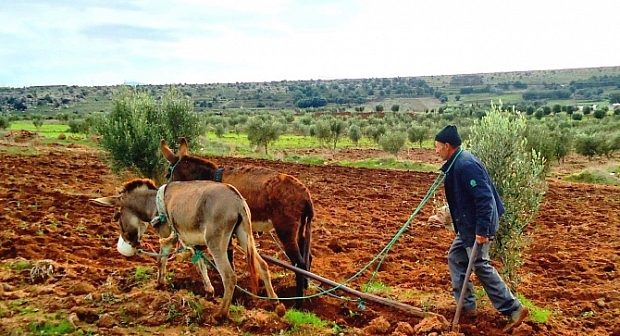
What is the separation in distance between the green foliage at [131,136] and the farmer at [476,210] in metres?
10.5

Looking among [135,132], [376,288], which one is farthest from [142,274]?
[135,132]

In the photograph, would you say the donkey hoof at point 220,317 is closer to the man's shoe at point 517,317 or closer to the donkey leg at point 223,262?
the donkey leg at point 223,262

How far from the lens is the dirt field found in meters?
6.81

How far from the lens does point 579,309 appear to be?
8141 mm

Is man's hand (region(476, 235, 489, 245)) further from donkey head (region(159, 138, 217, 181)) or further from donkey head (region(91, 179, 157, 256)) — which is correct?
donkey head (region(91, 179, 157, 256))

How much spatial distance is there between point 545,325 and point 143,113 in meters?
12.2

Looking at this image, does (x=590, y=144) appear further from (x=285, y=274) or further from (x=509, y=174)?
(x=285, y=274)

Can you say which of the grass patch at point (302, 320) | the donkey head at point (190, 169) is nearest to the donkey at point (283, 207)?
the donkey head at point (190, 169)

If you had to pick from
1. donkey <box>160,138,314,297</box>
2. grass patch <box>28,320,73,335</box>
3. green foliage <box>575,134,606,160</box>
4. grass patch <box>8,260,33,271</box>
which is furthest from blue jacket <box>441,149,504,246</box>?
green foliage <box>575,134,606,160</box>

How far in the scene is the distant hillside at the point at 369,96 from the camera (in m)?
94.8

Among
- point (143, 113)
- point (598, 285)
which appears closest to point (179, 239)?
point (598, 285)

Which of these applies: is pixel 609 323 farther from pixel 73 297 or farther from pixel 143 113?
pixel 143 113

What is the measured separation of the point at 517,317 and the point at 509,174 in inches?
84.1

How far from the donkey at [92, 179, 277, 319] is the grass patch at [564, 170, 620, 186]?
2477cm
